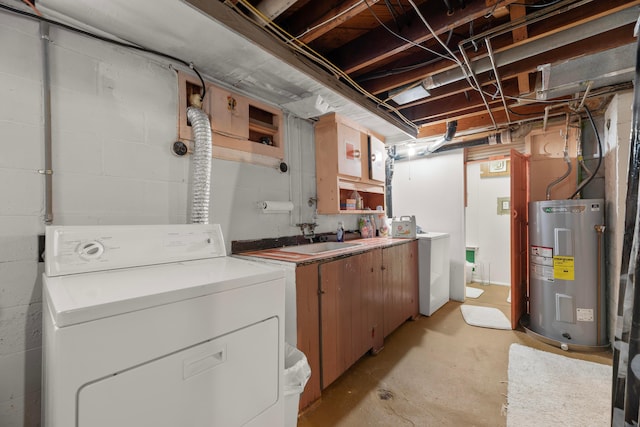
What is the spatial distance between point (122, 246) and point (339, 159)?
1869 millimetres

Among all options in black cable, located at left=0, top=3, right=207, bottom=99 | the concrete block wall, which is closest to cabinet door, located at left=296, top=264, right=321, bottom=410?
the concrete block wall

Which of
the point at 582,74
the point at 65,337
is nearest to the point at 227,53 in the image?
the point at 65,337

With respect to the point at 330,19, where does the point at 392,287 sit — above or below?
below

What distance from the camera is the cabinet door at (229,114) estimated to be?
73.3 inches

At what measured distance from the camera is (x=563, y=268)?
2477 mm

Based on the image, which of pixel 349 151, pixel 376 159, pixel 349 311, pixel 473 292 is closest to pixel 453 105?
pixel 376 159

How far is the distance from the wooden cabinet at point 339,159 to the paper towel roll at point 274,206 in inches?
17.7

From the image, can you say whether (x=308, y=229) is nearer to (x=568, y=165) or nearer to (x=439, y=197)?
(x=439, y=197)

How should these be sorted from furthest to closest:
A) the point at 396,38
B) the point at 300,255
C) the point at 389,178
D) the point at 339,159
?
the point at 389,178 → the point at 339,159 → the point at 300,255 → the point at 396,38

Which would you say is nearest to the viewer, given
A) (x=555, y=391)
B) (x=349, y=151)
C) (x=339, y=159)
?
(x=555, y=391)

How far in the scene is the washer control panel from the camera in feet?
3.67

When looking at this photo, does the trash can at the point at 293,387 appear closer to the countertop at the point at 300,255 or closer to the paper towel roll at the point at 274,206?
A: the countertop at the point at 300,255

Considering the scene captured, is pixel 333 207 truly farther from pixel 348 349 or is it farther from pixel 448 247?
pixel 448 247

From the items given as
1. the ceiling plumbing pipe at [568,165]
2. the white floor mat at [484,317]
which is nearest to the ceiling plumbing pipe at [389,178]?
the white floor mat at [484,317]
